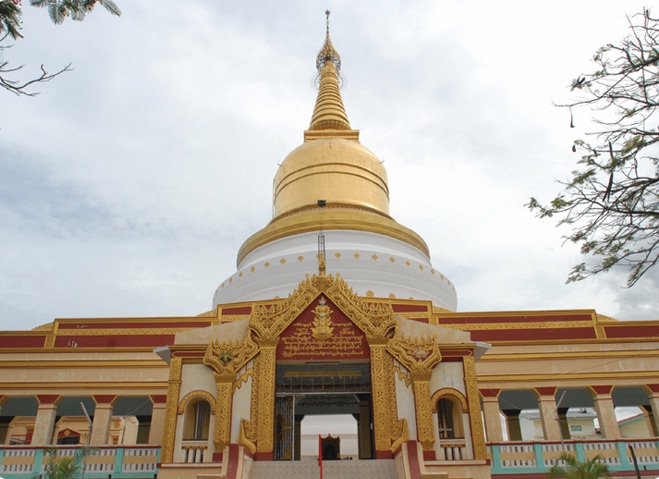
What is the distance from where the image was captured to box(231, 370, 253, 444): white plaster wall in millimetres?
11158

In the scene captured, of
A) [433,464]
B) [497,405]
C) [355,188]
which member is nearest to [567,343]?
[497,405]

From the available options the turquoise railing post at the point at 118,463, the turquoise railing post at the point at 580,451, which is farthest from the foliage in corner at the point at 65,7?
the turquoise railing post at the point at 580,451

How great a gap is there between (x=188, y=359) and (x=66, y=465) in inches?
115

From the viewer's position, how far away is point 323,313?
12203mm

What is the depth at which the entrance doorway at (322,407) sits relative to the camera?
12.5 meters

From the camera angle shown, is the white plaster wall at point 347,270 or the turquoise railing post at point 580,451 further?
the white plaster wall at point 347,270

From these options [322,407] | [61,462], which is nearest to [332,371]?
[322,407]

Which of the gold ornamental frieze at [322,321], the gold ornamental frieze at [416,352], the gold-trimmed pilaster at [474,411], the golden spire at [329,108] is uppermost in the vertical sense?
the golden spire at [329,108]

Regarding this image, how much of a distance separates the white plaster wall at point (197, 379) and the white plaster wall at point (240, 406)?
523 millimetres

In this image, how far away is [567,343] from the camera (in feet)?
55.2

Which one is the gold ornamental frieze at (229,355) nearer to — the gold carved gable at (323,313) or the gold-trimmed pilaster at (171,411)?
the gold carved gable at (323,313)

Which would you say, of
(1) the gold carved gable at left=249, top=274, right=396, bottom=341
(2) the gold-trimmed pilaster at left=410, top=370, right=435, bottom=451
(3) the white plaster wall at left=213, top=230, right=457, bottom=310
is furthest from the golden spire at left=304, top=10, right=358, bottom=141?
(2) the gold-trimmed pilaster at left=410, top=370, right=435, bottom=451

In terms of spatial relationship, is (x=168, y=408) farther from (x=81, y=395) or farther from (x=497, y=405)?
(x=497, y=405)

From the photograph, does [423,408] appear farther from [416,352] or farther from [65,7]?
[65,7]
